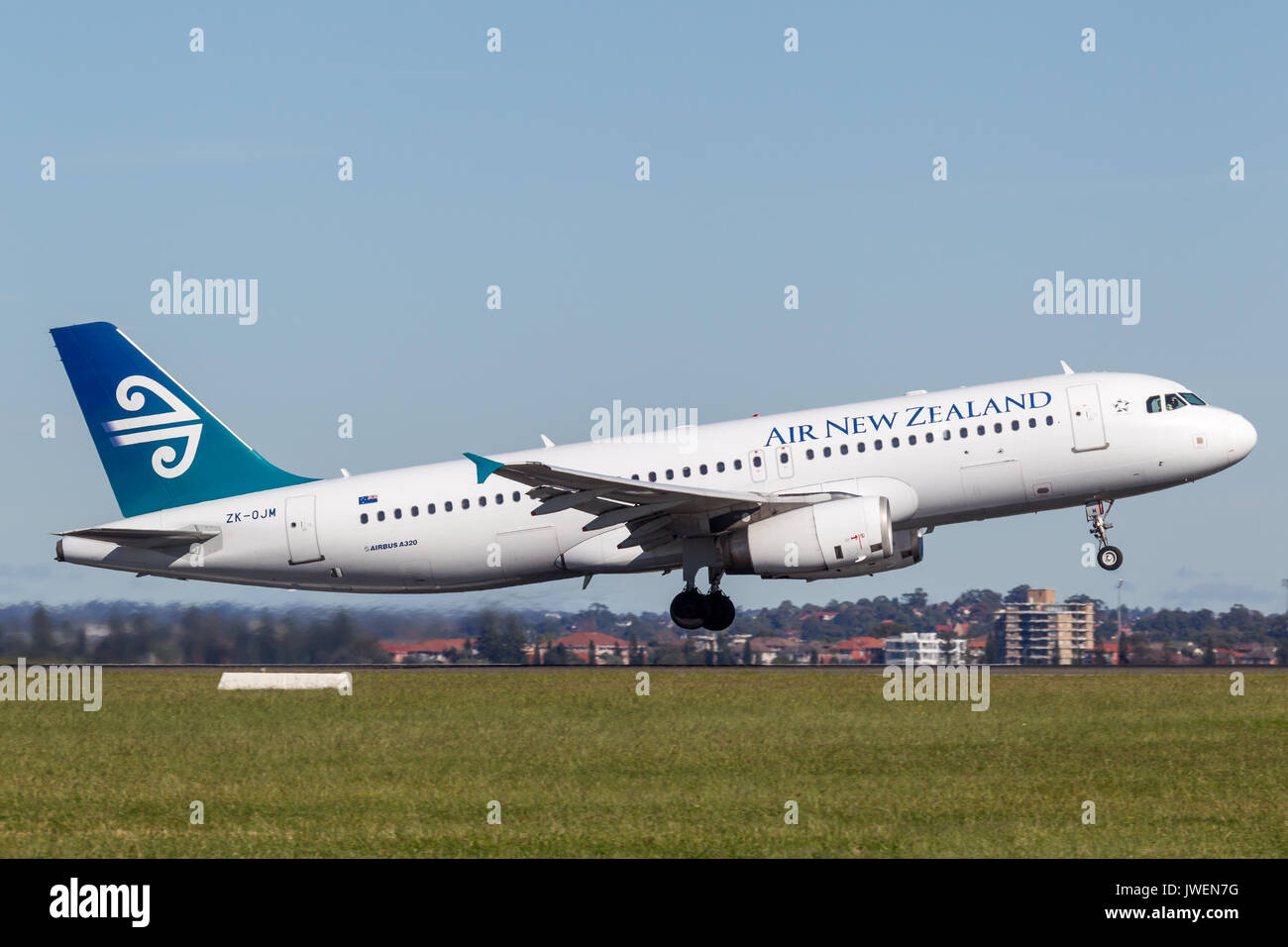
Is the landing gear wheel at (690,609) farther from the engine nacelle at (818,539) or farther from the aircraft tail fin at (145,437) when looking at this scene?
the aircraft tail fin at (145,437)

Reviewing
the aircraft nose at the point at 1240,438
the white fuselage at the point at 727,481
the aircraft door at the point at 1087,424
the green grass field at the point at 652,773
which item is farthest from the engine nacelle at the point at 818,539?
the aircraft nose at the point at 1240,438

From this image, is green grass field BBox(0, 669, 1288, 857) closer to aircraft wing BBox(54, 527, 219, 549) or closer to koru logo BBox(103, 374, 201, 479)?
aircraft wing BBox(54, 527, 219, 549)

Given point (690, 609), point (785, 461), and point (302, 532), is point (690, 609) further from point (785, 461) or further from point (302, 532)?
point (302, 532)

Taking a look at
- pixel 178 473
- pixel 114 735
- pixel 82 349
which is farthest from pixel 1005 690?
pixel 82 349

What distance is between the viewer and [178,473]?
38.2 metres

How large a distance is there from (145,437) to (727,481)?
13.7 meters

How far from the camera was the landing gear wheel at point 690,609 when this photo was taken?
37.2 meters

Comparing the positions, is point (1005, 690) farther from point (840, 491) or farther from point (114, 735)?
point (114, 735)

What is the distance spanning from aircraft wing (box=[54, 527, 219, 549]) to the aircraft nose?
22317 mm

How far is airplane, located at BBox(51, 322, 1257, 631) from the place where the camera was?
1351 inches

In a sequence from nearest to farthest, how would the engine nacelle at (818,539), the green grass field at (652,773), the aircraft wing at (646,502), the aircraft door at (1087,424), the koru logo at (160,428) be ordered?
1. the green grass field at (652,773)
2. the aircraft wing at (646,502)
3. the engine nacelle at (818,539)
4. the aircraft door at (1087,424)
5. the koru logo at (160,428)

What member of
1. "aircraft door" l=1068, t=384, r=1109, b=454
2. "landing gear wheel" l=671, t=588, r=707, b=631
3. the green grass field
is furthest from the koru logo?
"aircraft door" l=1068, t=384, r=1109, b=454

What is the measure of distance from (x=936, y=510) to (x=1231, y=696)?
7.47 m

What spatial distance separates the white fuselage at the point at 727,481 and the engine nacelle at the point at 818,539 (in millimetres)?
916
